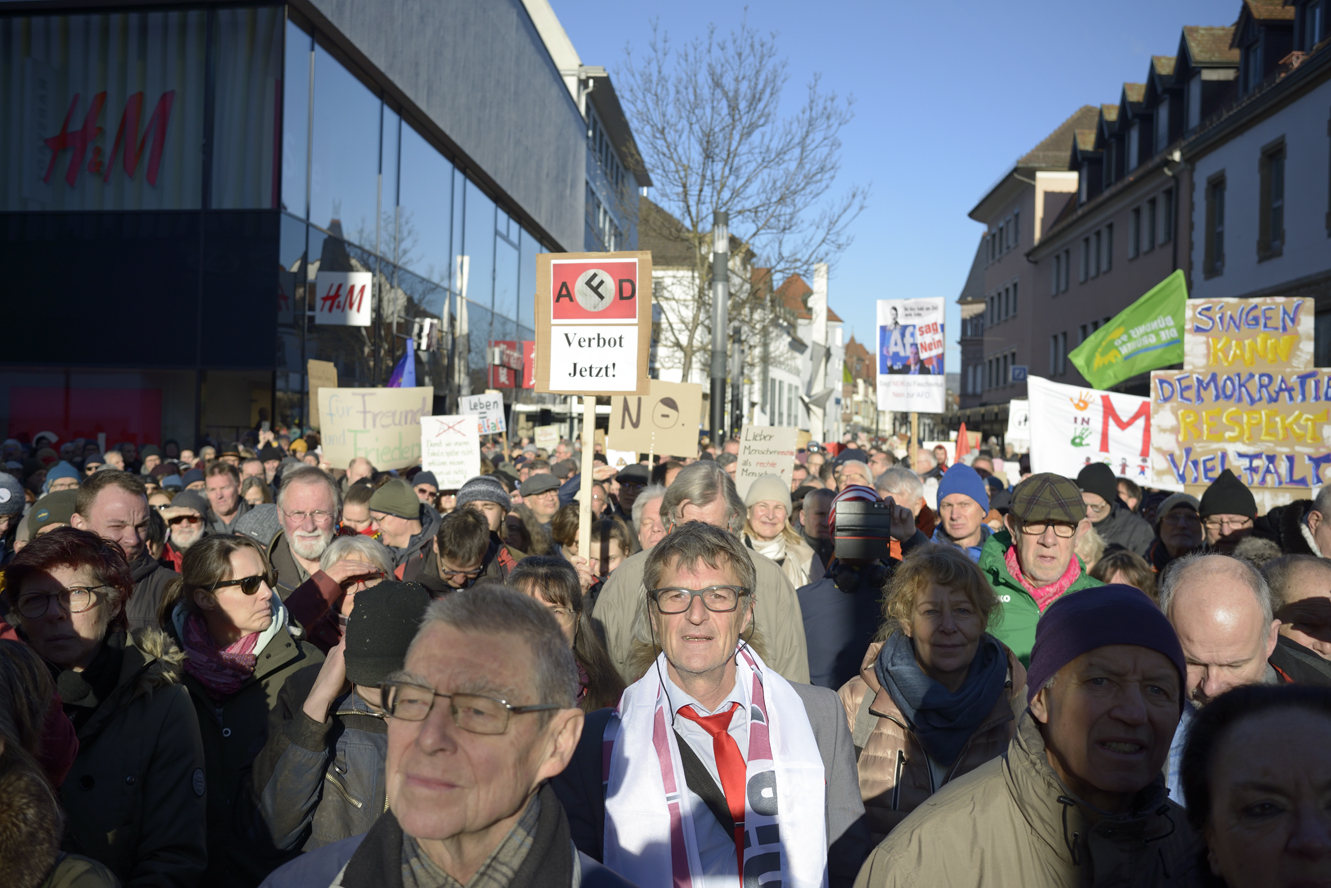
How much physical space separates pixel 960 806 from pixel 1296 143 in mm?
24787

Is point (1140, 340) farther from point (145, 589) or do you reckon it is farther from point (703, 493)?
point (145, 589)

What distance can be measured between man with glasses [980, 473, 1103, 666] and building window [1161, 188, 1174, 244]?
2856 centimetres

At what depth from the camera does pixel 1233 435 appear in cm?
873

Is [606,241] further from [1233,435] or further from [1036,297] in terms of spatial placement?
[1233,435]

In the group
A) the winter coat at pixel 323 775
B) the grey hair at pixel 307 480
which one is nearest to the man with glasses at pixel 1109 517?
the grey hair at pixel 307 480

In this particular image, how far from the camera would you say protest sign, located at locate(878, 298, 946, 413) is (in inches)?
666

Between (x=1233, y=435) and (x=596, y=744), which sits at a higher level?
(x=1233, y=435)

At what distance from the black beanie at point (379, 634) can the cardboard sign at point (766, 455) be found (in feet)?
28.3

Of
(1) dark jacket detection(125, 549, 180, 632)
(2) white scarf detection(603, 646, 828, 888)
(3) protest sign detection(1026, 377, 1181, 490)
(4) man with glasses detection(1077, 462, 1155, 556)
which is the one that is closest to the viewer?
(2) white scarf detection(603, 646, 828, 888)

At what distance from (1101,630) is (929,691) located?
123 cm

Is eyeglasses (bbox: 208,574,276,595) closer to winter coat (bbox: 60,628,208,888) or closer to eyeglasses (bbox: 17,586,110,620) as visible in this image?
eyeglasses (bbox: 17,586,110,620)

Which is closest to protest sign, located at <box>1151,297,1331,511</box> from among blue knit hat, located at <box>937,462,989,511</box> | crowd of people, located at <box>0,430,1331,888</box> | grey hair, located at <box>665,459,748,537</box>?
blue knit hat, located at <box>937,462,989,511</box>

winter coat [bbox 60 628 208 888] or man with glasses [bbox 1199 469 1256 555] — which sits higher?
man with glasses [bbox 1199 469 1256 555]

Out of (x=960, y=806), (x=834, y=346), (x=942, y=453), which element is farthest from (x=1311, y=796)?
(x=834, y=346)
